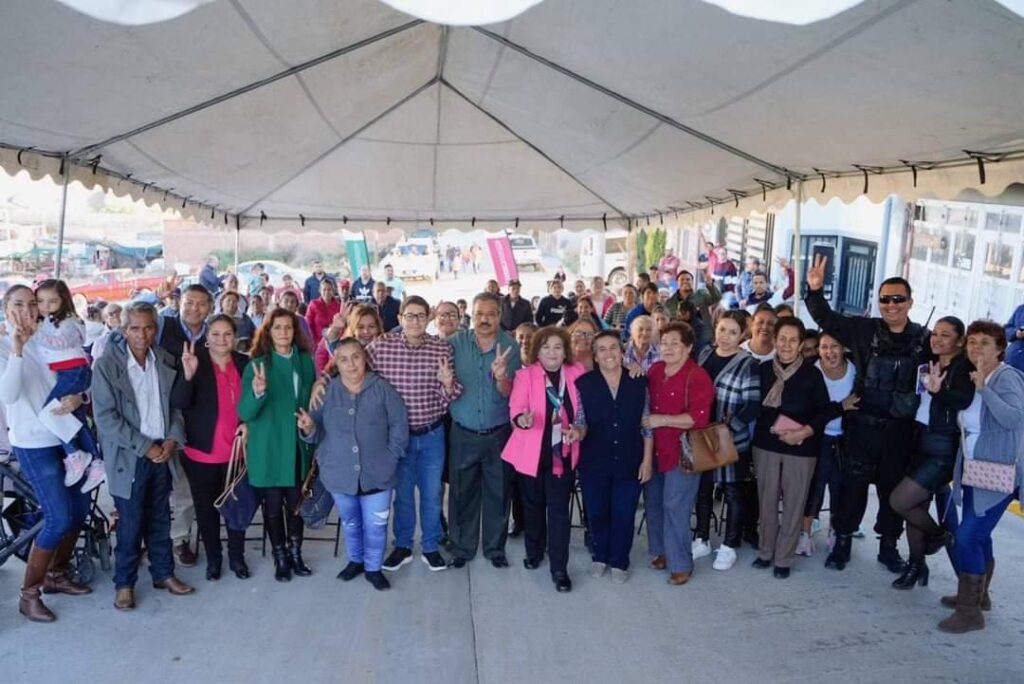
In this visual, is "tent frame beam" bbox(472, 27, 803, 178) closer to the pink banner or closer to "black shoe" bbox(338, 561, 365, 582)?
"black shoe" bbox(338, 561, 365, 582)

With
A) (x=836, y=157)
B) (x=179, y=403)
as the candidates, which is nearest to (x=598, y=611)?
(x=179, y=403)

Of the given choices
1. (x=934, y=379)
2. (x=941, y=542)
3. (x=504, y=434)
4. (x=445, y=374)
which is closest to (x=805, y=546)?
(x=941, y=542)

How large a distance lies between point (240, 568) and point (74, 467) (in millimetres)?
975

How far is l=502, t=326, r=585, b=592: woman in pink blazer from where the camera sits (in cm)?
374

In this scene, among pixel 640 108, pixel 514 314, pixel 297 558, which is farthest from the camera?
pixel 514 314

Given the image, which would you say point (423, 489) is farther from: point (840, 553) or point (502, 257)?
point (502, 257)

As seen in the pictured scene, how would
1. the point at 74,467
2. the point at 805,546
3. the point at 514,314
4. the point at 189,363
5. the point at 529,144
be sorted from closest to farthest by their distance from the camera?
the point at 74,467 → the point at 189,363 → the point at 805,546 → the point at 529,144 → the point at 514,314

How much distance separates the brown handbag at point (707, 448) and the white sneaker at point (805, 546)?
87 cm

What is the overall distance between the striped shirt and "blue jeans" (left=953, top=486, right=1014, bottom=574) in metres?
2.51

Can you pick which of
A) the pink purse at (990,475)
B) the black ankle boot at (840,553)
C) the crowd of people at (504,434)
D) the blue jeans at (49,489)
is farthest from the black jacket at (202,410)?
the pink purse at (990,475)

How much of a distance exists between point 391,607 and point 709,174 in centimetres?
445

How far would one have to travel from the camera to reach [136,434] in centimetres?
339

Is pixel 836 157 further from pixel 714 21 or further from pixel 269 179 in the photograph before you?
pixel 269 179

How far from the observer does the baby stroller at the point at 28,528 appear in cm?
357
